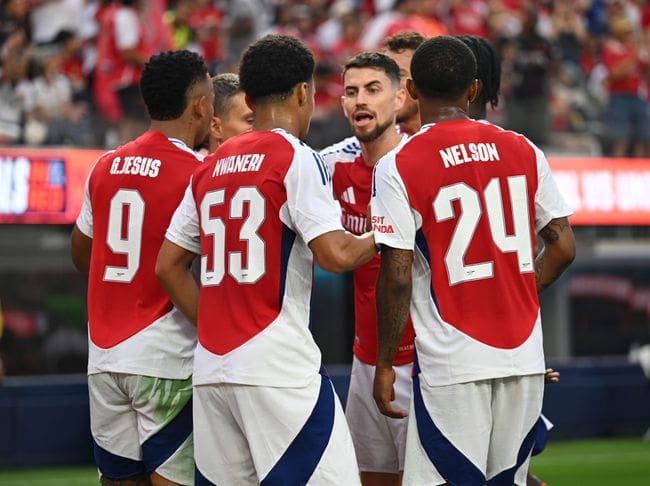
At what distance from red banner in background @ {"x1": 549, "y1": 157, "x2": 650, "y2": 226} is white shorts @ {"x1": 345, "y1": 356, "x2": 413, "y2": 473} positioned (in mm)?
10894

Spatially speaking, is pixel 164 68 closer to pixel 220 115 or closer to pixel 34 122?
pixel 220 115

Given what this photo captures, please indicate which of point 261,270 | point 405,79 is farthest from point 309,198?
point 405,79

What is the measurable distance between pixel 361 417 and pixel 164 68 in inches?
80.3

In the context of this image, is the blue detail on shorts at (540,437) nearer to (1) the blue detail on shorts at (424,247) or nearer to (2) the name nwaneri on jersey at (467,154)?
(1) the blue detail on shorts at (424,247)

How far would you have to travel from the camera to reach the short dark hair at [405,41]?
23.4ft

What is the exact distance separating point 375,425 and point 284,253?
5.35ft

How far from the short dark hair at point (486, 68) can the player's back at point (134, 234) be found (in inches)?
55.8

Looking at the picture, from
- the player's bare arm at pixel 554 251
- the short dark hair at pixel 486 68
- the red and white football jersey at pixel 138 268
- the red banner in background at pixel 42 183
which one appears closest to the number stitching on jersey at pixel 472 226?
the player's bare arm at pixel 554 251

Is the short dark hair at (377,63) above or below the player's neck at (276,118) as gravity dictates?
above

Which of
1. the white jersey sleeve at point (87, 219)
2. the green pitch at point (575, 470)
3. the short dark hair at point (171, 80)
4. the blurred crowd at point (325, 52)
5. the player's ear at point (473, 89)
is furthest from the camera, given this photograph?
the blurred crowd at point (325, 52)

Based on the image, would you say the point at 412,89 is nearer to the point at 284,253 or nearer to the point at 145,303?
the point at 284,253

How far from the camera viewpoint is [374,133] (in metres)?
6.64

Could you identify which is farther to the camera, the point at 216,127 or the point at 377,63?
the point at 216,127

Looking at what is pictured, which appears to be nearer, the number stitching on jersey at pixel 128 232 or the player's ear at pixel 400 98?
the number stitching on jersey at pixel 128 232
